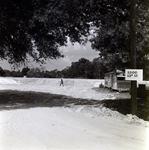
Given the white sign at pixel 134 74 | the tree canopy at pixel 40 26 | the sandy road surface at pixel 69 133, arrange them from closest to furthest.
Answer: the sandy road surface at pixel 69 133 < the white sign at pixel 134 74 < the tree canopy at pixel 40 26

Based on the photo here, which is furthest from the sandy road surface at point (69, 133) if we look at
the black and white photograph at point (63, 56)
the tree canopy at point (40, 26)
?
the tree canopy at point (40, 26)

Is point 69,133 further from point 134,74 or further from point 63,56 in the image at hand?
point 63,56

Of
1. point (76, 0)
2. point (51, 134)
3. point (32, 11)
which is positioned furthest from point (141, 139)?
point (32, 11)

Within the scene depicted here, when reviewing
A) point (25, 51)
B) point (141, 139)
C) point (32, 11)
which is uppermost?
point (32, 11)

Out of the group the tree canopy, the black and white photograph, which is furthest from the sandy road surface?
the tree canopy

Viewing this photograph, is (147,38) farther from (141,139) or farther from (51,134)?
(51,134)

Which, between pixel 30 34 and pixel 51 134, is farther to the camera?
pixel 30 34

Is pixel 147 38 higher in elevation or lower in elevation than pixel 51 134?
higher

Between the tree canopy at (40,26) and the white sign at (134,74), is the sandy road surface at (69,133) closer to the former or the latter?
the white sign at (134,74)

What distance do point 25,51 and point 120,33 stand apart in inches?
201

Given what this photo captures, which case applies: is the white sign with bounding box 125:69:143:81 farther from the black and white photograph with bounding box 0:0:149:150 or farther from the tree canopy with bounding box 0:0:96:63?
the tree canopy with bounding box 0:0:96:63

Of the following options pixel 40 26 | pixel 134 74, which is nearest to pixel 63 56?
pixel 40 26

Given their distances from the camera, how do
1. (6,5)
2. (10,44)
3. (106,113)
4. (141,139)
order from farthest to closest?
(10,44)
(6,5)
(106,113)
(141,139)

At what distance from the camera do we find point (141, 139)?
4.74 m
